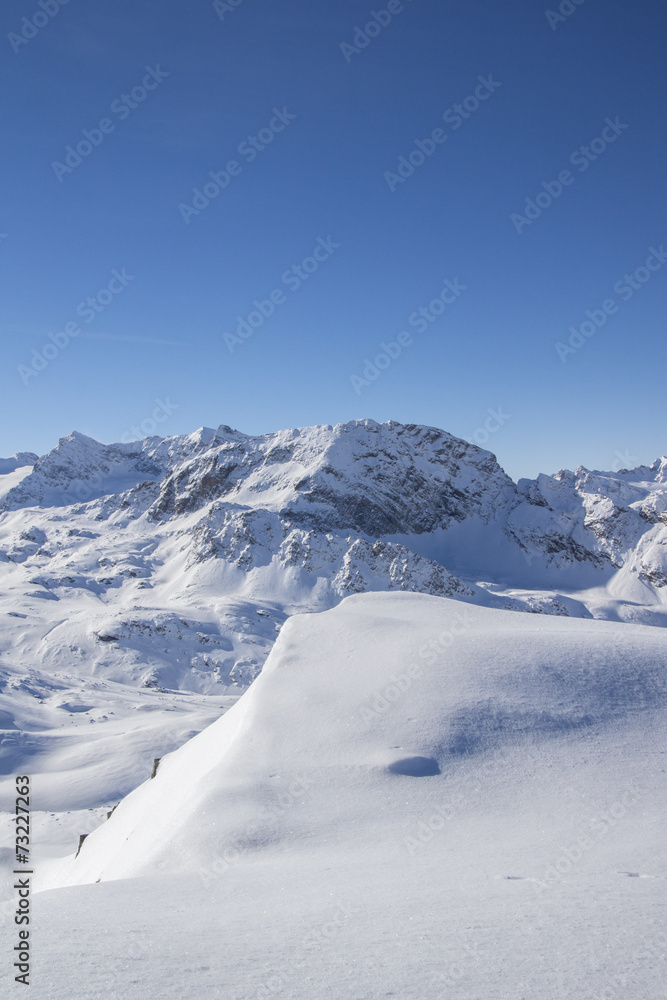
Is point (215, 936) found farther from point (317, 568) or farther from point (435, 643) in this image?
point (317, 568)

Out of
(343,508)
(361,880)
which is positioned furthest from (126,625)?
(361,880)

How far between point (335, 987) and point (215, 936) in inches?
63.6

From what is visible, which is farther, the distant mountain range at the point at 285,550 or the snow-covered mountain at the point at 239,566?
the distant mountain range at the point at 285,550

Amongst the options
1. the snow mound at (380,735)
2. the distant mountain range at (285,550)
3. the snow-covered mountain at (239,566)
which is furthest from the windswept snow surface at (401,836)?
the distant mountain range at (285,550)

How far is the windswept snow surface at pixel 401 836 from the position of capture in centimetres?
556

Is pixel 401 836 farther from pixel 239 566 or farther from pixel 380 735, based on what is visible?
pixel 239 566

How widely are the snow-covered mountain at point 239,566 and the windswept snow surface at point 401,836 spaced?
85.9ft

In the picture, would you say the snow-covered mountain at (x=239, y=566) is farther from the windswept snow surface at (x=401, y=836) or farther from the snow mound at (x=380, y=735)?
the windswept snow surface at (x=401, y=836)

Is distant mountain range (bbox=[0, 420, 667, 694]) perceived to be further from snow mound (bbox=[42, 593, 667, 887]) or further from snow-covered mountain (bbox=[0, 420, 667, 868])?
snow mound (bbox=[42, 593, 667, 887])

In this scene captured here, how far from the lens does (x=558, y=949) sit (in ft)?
19.0

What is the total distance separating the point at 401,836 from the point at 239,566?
12367cm

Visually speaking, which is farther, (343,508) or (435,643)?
(343,508)

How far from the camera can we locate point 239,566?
131500mm

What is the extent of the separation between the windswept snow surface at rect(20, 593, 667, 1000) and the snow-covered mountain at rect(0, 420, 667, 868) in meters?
26.2
